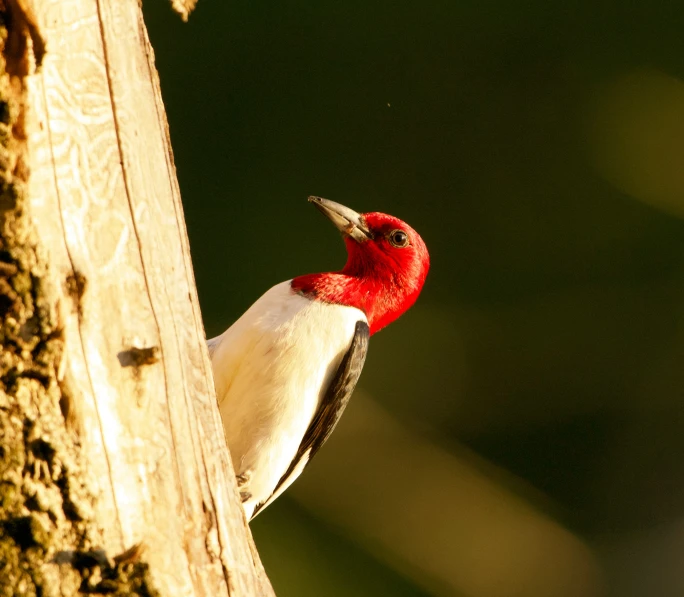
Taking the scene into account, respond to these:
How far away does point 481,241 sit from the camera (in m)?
5.88

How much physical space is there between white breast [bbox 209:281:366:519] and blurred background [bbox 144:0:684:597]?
82.0 inches

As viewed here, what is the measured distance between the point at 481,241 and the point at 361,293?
2.39 meters

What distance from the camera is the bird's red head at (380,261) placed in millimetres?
3742

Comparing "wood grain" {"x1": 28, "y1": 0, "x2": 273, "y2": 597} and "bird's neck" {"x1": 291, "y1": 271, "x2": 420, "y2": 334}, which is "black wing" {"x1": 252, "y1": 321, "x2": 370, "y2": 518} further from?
"wood grain" {"x1": 28, "y1": 0, "x2": 273, "y2": 597}

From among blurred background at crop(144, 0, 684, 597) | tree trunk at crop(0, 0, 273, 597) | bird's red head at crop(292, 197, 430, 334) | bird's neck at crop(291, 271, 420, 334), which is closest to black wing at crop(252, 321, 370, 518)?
bird's neck at crop(291, 271, 420, 334)

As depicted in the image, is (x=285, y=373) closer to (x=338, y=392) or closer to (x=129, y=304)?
(x=338, y=392)

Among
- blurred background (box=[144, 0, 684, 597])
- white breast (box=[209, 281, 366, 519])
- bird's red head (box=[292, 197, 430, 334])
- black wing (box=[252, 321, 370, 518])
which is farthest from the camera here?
blurred background (box=[144, 0, 684, 597])

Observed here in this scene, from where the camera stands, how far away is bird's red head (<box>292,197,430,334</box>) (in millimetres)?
3742

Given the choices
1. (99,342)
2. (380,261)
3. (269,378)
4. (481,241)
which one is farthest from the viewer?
(481,241)

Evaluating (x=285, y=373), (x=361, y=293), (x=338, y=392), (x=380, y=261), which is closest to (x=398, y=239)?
(x=380, y=261)

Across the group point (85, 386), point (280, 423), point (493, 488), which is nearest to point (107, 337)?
point (85, 386)

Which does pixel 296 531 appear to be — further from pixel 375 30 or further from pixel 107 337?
pixel 107 337

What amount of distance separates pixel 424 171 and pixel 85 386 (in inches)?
165

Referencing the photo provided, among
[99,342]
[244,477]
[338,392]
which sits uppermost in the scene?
[99,342]
